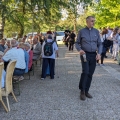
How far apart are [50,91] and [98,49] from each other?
6.04ft

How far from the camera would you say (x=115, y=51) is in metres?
14.3

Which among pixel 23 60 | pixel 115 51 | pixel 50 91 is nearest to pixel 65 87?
pixel 50 91

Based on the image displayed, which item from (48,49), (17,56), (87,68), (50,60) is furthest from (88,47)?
(50,60)

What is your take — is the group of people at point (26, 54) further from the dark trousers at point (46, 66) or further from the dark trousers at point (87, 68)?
the dark trousers at point (87, 68)

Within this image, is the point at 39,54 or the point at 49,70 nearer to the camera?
the point at 49,70

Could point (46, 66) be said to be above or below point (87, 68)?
below

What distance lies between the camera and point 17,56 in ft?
23.2

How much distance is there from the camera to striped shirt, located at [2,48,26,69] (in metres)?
7.07

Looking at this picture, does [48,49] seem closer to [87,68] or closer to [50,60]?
[50,60]

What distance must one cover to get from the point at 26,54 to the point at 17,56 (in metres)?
0.50

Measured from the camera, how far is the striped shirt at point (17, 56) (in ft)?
23.2

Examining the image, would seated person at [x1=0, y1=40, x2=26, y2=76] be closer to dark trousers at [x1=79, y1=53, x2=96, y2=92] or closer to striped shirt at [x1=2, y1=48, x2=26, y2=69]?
striped shirt at [x1=2, y1=48, x2=26, y2=69]

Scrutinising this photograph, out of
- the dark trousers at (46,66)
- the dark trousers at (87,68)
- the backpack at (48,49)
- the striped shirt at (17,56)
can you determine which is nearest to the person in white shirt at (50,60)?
the dark trousers at (46,66)

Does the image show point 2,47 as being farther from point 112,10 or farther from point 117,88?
point 112,10
